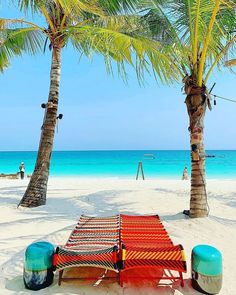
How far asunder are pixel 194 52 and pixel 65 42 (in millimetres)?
4345

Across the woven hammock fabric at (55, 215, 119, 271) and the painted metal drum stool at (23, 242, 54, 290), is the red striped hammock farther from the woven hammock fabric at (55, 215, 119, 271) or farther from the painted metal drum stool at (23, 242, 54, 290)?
the painted metal drum stool at (23, 242, 54, 290)

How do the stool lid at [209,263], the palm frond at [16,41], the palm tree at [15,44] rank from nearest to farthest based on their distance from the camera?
the stool lid at [209,263]
the palm frond at [16,41]
the palm tree at [15,44]

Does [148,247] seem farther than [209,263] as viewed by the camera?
Yes

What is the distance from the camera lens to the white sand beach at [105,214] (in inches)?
133

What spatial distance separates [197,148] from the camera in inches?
246

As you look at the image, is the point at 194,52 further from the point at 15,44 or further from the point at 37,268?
the point at 15,44

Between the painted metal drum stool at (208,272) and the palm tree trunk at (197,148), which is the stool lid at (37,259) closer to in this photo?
the painted metal drum stool at (208,272)

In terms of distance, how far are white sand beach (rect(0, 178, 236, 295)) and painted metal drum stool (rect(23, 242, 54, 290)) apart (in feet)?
0.26

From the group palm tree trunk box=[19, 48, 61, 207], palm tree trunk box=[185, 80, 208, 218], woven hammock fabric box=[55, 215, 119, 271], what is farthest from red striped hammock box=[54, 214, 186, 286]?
palm tree trunk box=[19, 48, 61, 207]

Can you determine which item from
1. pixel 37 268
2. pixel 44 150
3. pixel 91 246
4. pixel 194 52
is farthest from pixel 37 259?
pixel 44 150

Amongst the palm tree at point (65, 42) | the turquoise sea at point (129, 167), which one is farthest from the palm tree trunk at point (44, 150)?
the turquoise sea at point (129, 167)

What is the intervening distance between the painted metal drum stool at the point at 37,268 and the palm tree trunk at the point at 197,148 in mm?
3838

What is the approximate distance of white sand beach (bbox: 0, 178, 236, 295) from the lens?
11.1 ft

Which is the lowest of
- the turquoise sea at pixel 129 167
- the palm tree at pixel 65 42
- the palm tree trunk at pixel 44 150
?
the turquoise sea at pixel 129 167
